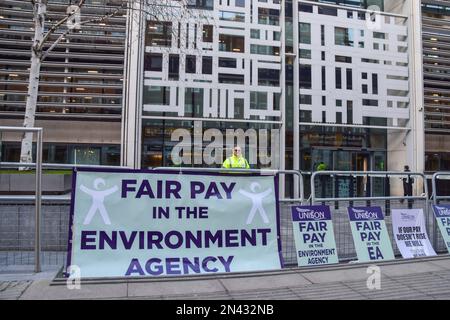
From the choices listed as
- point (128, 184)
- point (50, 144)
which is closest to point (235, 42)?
point (50, 144)

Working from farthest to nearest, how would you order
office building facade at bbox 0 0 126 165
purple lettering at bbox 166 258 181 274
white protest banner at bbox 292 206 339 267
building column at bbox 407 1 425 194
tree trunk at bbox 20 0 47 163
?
building column at bbox 407 1 425 194, office building facade at bbox 0 0 126 165, tree trunk at bbox 20 0 47 163, white protest banner at bbox 292 206 339 267, purple lettering at bbox 166 258 181 274

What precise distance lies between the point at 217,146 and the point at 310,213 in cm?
1599

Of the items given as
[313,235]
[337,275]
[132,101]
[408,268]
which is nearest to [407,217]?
[408,268]

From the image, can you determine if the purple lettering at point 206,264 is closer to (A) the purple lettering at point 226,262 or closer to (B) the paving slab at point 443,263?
(A) the purple lettering at point 226,262

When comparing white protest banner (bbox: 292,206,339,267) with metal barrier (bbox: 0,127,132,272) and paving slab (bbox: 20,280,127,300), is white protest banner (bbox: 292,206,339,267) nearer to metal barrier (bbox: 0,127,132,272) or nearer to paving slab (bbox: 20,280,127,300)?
paving slab (bbox: 20,280,127,300)

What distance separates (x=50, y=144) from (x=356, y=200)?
18.7 m

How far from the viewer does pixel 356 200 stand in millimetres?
6887

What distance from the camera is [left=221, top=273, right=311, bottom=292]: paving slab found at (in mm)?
5164

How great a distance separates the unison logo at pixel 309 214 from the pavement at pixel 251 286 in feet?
2.55

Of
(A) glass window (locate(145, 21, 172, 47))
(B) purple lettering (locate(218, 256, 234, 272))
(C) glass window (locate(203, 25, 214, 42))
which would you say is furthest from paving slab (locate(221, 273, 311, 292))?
(C) glass window (locate(203, 25, 214, 42))

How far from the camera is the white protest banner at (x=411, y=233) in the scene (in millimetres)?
6934

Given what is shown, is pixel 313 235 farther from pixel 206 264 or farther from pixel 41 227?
pixel 41 227

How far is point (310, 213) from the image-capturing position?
20.7ft

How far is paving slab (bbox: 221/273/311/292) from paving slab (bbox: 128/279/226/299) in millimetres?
161
